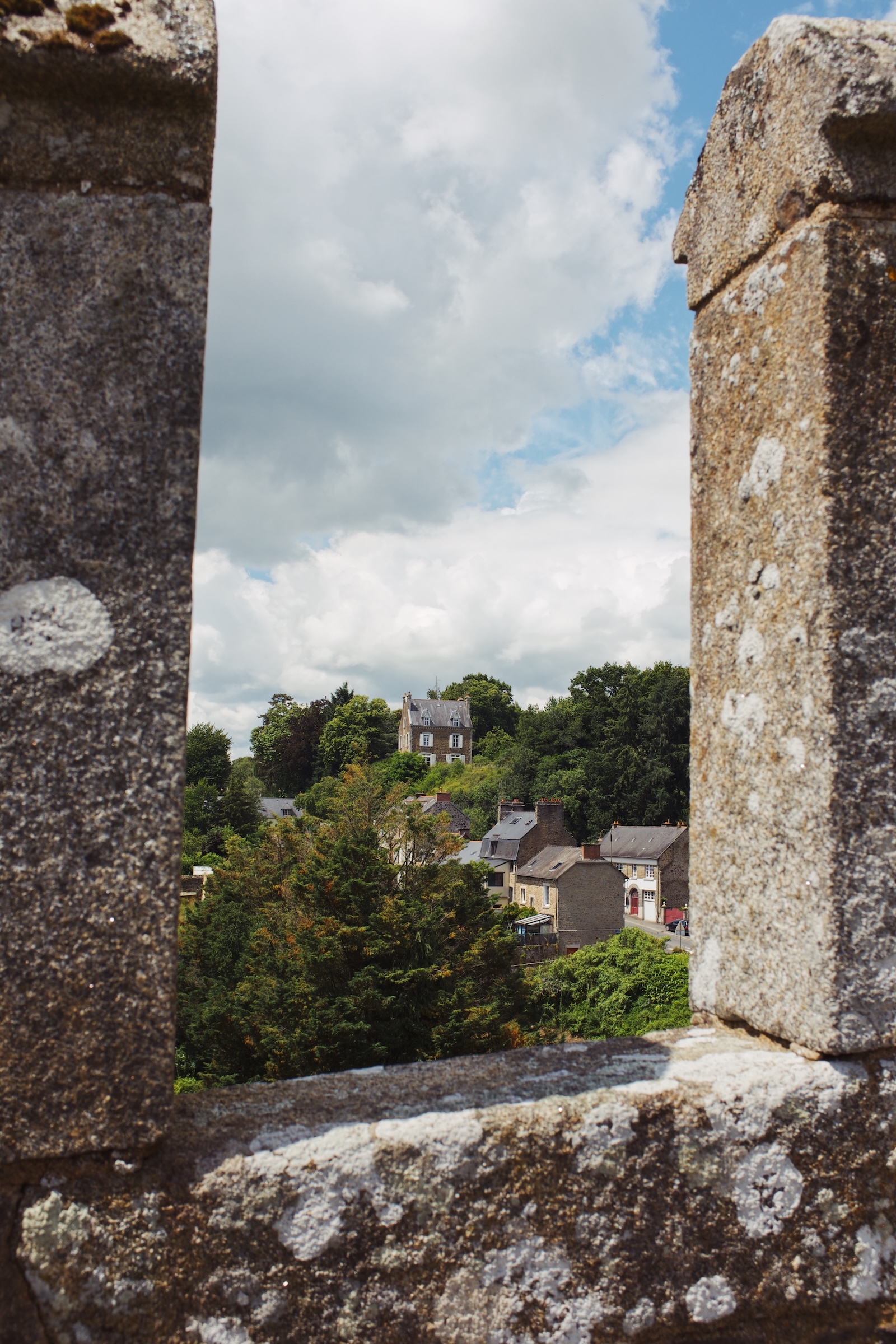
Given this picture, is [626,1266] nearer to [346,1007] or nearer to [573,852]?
[346,1007]

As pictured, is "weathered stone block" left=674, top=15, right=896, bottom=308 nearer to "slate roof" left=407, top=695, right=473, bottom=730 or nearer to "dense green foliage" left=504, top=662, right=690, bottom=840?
"dense green foliage" left=504, top=662, right=690, bottom=840

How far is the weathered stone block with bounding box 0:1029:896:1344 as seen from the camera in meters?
1.57

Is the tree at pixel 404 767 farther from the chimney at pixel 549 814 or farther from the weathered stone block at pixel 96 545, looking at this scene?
the weathered stone block at pixel 96 545

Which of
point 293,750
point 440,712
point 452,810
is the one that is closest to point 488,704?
point 440,712

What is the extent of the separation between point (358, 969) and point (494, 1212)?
54.5 ft

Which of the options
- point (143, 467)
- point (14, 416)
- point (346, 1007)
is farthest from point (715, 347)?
point (346, 1007)

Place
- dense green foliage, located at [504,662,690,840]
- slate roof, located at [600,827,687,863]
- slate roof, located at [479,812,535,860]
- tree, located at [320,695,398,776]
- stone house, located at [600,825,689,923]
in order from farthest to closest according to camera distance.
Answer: tree, located at [320,695,398,776] → dense green foliage, located at [504,662,690,840] → slate roof, located at [479,812,535,860] → slate roof, located at [600,827,687,863] → stone house, located at [600,825,689,923]

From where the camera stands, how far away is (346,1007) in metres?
16.4

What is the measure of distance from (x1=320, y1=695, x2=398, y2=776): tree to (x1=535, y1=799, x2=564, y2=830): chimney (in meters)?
27.0

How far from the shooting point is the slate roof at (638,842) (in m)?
43.3

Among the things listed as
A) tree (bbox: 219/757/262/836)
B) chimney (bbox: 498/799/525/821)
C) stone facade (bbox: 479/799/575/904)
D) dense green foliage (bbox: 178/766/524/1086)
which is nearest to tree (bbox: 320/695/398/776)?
tree (bbox: 219/757/262/836)

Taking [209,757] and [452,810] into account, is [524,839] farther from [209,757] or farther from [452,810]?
[209,757]

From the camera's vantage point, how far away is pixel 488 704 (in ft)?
290

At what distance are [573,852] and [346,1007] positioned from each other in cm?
2540
